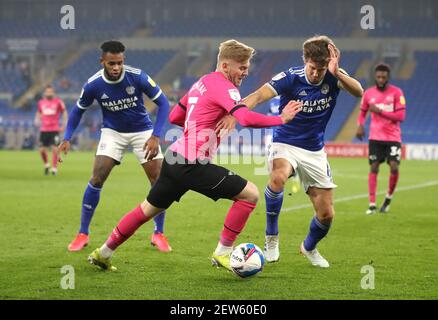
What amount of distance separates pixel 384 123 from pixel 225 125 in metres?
7.62

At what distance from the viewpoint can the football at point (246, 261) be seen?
24.0 ft

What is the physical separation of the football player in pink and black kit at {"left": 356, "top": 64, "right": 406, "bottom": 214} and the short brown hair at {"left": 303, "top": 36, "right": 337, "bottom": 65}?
6244 millimetres

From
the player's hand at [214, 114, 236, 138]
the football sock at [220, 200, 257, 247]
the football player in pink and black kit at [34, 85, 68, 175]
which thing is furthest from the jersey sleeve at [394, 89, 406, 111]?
the football player in pink and black kit at [34, 85, 68, 175]

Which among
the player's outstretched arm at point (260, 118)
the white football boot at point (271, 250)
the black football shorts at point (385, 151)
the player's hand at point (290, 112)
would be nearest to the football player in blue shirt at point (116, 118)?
the white football boot at point (271, 250)

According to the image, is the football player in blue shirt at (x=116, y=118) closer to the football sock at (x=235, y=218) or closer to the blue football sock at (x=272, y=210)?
the blue football sock at (x=272, y=210)

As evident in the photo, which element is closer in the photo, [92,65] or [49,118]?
[49,118]

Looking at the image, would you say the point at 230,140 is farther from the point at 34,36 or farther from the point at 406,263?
the point at 406,263

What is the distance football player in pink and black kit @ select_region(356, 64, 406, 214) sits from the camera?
45.7 ft

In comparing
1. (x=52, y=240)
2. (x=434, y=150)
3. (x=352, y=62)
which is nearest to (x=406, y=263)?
(x=52, y=240)

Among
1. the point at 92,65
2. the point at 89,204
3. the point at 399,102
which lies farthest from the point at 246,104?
the point at 92,65

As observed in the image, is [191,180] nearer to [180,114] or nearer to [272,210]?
[180,114]

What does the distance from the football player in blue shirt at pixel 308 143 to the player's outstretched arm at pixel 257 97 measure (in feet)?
0.04

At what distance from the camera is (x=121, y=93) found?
30.7 feet

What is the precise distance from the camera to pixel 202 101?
7133 mm
